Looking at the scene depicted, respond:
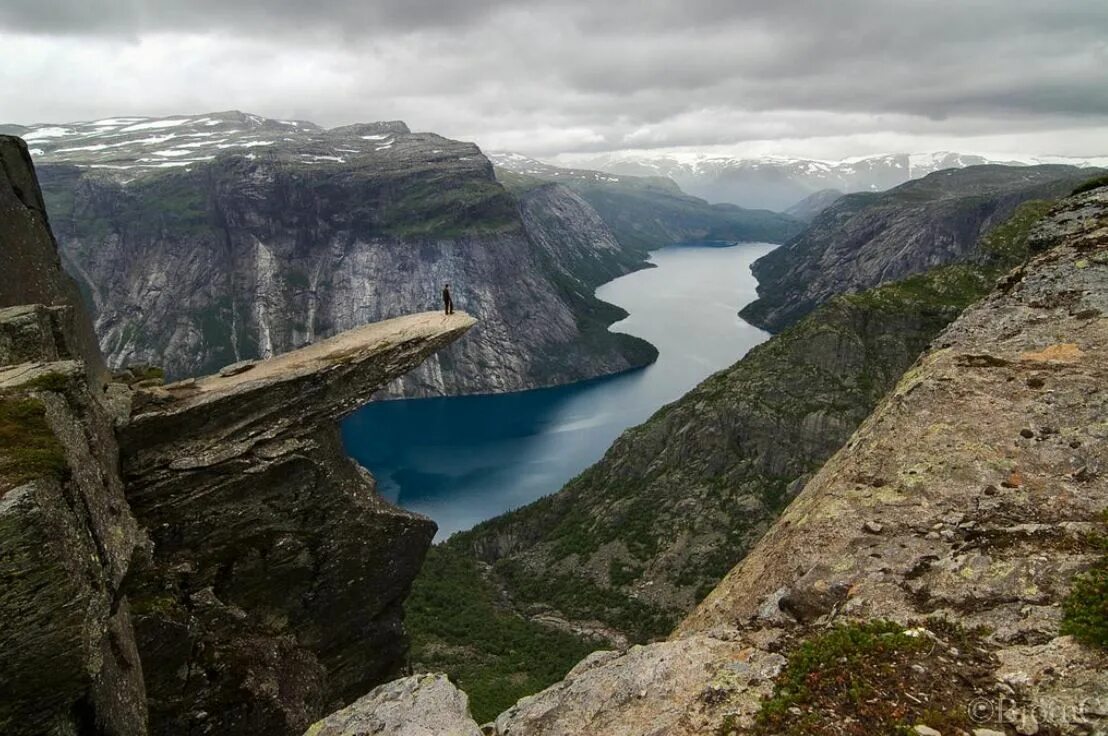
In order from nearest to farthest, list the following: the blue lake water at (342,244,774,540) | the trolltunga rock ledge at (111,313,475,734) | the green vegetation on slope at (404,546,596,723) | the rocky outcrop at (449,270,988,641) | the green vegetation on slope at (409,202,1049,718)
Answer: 1. the trolltunga rock ledge at (111,313,475,734)
2. the green vegetation on slope at (404,546,596,723)
3. the green vegetation on slope at (409,202,1049,718)
4. the rocky outcrop at (449,270,988,641)
5. the blue lake water at (342,244,774,540)

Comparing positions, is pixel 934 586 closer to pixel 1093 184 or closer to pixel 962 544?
pixel 962 544

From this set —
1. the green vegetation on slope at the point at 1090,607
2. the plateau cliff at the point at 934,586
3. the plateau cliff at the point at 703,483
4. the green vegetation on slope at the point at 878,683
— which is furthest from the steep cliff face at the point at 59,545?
the plateau cliff at the point at 703,483

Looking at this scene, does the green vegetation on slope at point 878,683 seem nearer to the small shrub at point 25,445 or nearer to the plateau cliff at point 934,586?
the plateau cliff at point 934,586

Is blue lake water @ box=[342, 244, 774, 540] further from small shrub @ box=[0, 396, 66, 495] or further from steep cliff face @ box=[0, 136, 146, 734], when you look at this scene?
small shrub @ box=[0, 396, 66, 495]

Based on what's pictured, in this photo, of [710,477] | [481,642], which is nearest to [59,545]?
A: [481,642]

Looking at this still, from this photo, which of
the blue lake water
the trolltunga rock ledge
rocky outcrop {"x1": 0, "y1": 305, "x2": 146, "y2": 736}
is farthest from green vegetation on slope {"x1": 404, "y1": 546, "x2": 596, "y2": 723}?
the blue lake water
